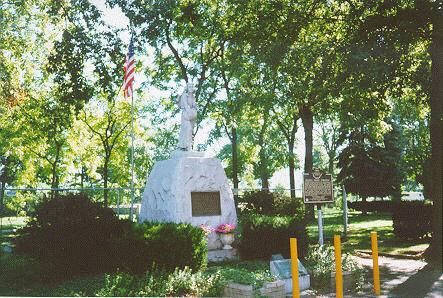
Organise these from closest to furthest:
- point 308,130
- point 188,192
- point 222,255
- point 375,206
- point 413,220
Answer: point 188,192, point 222,255, point 413,220, point 308,130, point 375,206

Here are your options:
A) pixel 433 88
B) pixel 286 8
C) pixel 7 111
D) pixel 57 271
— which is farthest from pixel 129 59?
pixel 7 111

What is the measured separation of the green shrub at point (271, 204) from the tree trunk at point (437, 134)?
6974mm

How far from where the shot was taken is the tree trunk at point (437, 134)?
38.5 feet

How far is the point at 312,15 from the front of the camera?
567 inches

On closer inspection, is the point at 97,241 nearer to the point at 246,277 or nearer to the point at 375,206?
the point at 246,277

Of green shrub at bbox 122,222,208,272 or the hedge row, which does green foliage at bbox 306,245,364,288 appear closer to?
the hedge row

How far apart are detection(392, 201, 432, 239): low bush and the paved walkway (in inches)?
154

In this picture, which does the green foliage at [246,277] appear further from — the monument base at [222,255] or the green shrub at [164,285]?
the monument base at [222,255]

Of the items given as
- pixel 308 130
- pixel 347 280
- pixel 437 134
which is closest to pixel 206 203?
pixel 347 280

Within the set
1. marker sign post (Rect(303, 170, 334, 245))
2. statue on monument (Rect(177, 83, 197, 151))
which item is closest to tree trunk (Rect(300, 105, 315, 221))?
statue on monument (Rect(177, 83, 197, 151))

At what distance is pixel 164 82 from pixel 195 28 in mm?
5691

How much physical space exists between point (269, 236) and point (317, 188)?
196cm

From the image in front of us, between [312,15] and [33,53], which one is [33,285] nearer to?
[312,15]

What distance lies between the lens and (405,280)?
949cm
